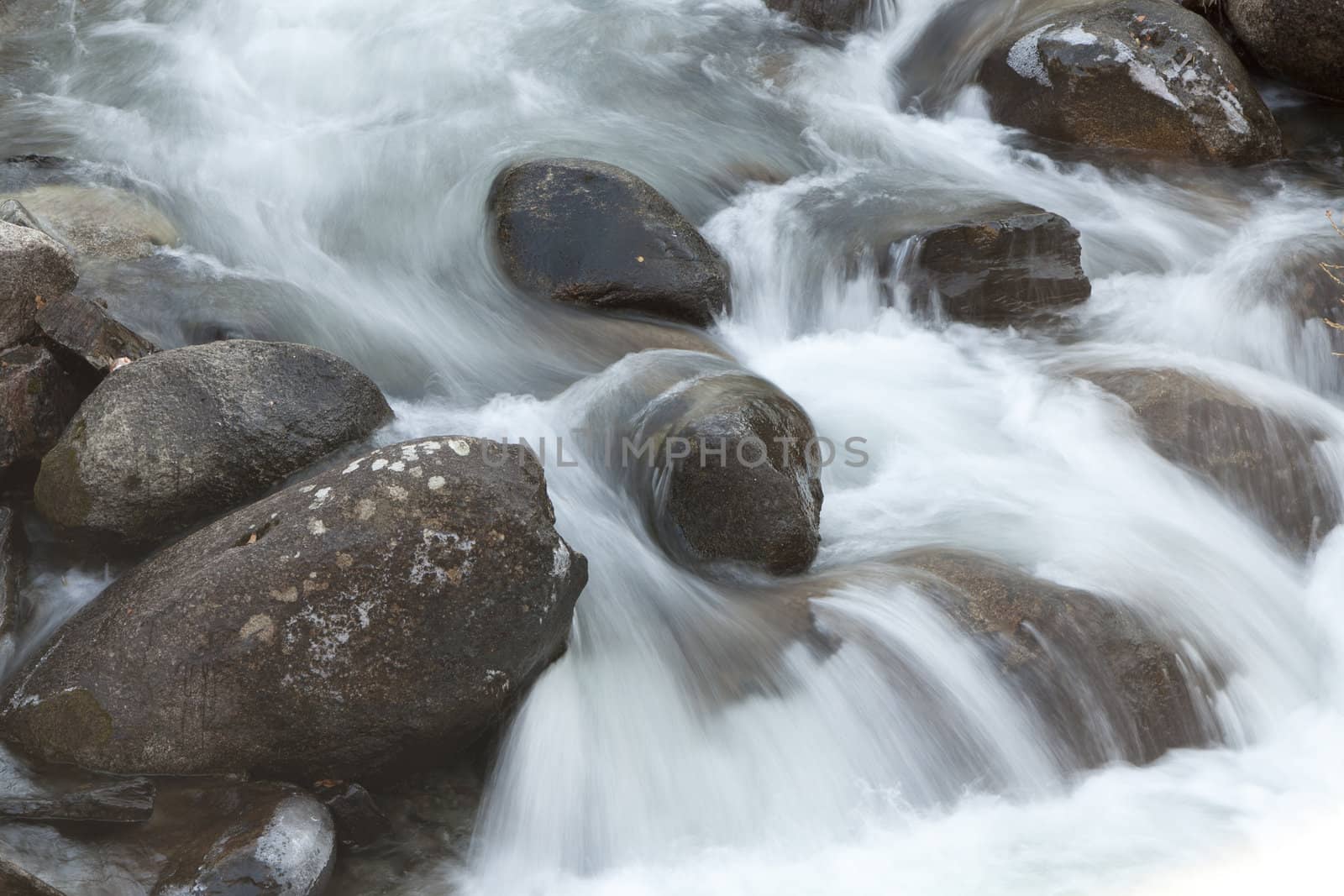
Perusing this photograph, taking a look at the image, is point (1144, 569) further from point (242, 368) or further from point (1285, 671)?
point (242, 368)

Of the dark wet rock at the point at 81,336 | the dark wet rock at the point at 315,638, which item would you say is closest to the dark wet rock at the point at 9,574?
the dark wet rock at the point at 315,638

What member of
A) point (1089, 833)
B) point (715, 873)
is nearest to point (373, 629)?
point (715, 873)

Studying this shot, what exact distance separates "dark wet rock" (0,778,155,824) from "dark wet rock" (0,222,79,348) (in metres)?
2.20

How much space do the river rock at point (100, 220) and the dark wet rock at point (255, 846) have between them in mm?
3631

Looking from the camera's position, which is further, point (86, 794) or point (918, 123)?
point (918, 123)

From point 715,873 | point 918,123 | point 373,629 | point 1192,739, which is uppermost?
point 918,123

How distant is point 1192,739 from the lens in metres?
4.63

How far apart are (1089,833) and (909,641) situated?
973 mm

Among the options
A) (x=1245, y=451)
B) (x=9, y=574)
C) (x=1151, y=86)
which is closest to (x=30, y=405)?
(x=9, y=574)

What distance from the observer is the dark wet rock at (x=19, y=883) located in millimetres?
3523

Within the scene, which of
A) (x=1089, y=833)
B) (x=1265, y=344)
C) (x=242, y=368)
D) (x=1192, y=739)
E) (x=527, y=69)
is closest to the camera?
(x=1089, y=833)

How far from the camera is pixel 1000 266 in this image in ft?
22.8

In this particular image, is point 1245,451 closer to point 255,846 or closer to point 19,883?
point 255,846

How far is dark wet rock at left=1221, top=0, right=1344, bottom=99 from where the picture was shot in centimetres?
855
